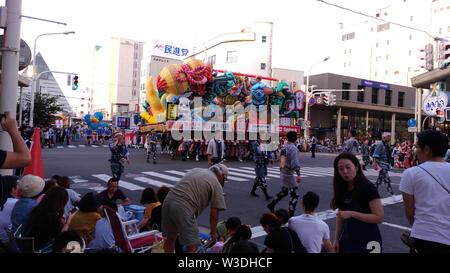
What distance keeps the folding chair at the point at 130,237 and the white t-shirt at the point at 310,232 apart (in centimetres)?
183

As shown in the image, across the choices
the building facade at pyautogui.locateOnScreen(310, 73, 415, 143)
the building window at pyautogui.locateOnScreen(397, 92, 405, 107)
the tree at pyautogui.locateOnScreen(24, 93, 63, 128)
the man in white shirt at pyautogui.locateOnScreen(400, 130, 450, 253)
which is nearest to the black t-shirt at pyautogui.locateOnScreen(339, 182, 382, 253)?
the man in white shirt at pyautogui.locateOnScreen(400, 130, 450, 253)

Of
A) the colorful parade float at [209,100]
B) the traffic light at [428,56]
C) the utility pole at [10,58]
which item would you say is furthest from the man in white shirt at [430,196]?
the colorful parade float at [209,100]

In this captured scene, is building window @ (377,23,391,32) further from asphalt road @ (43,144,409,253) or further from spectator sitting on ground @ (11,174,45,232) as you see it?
spectator sitting on ground @ (11,174,45,232)

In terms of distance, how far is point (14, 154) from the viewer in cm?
310

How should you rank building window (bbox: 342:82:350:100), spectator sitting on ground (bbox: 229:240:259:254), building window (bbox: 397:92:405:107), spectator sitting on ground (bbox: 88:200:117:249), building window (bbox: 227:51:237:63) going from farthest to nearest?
building window (bbox: 227:51:237:63) → building window (bbox: 397:92:405:107) → building window (bbox: 342:82:350:100) → spectator sitting on ground (bbox: 88:200:117:249) → spectator sitting on ground (bbox: 229:240:259:254)

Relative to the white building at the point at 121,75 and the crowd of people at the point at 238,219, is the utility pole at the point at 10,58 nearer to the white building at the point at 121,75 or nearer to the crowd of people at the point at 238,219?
the crowd of people at the point at 238,219

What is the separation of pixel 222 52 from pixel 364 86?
21.1 meters

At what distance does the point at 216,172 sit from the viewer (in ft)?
16.1

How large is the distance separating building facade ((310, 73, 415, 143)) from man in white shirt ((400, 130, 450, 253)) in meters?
45.7

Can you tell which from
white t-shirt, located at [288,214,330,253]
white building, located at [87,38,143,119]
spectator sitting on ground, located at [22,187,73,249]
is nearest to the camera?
white t-shirt, located at [288,214,330,253]

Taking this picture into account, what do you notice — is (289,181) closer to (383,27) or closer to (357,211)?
(357,211)

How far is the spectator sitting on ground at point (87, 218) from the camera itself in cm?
526

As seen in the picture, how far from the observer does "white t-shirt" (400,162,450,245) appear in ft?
10.9

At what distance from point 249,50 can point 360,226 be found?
54.4 meters
